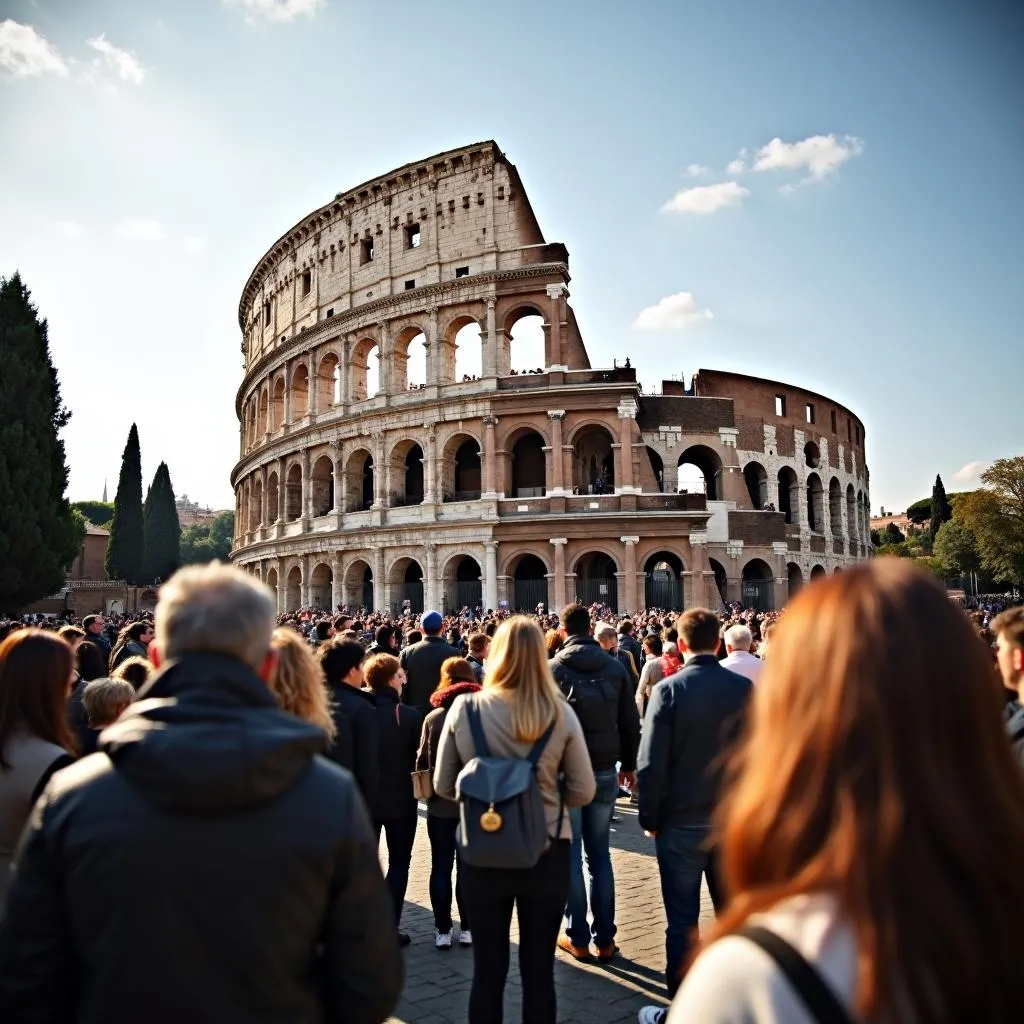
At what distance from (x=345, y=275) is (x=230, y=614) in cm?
3226

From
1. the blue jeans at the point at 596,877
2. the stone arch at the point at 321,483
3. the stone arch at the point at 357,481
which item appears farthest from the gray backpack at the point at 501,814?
the stone arch at the point at 321,483

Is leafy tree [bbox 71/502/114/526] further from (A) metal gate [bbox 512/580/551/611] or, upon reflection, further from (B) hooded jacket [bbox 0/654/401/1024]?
(B) hooded jacket [bbox 0/654/401/1024]

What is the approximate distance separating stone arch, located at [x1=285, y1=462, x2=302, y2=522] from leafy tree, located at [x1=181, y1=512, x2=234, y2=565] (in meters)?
58.7

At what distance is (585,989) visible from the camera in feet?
15.2

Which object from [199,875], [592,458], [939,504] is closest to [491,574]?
[592,458]

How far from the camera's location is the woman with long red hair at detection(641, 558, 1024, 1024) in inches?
41.1

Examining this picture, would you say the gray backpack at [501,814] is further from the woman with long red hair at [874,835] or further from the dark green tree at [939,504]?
the dark green tree at [939,504]

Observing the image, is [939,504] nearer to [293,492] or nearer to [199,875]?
[293,492]

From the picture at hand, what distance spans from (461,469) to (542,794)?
26503mm

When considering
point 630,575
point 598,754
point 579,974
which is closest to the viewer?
point 579,974

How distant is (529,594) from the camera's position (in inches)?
1065

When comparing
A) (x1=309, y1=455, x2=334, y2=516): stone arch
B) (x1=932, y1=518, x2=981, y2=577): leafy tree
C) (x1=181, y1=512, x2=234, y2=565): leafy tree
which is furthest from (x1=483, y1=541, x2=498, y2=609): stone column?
(x1=181, y1=512, x2=234, y2=565): leafy tree

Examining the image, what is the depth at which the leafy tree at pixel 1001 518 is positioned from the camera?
42.5 meters

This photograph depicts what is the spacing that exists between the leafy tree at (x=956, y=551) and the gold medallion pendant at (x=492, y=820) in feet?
187
